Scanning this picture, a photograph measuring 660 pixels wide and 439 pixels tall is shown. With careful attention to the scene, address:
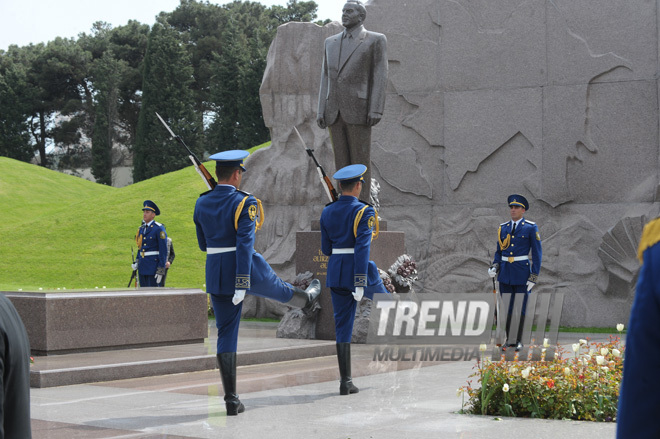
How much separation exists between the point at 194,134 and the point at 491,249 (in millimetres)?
28846

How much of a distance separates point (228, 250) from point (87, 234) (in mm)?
20734

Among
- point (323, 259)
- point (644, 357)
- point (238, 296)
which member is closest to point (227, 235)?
point (238, 296)

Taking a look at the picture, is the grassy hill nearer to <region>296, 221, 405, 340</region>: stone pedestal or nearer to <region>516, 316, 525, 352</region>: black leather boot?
<region>296, 221, 405, 340</region>: stone pedestal

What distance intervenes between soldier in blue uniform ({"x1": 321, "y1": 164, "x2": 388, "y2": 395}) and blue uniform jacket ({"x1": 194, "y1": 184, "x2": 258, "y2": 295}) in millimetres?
981

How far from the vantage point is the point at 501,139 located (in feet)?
47.9

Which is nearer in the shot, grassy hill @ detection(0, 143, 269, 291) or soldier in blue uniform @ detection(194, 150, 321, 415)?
soldier in blue uniform @ detection(194, 150, 321, 415)

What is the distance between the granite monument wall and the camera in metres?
13.6

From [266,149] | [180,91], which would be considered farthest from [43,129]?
[266,149]

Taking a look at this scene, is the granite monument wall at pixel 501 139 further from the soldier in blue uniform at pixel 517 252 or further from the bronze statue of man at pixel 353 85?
the bronze statue of man at pixel 353 85

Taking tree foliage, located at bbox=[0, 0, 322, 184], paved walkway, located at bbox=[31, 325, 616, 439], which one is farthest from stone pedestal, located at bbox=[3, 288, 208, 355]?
tree foliage, located at bbox=[0, 0, 322, 184]

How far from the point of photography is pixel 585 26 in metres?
14.0

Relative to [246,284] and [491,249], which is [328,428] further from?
[491,249]

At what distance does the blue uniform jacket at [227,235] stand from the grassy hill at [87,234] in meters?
14.8

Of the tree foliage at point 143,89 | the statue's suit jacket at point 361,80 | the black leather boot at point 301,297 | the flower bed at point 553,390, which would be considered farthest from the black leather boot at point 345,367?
the tree foliage at point 143,89
